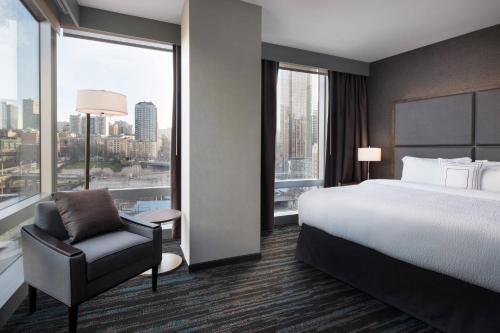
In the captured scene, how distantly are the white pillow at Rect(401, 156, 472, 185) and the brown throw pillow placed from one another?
3585mm

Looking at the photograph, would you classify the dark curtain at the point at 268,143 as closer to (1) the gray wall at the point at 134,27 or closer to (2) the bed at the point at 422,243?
(1) the gray wall at the point at 134,27

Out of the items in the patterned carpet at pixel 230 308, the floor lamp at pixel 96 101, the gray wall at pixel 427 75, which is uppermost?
the gray wall at pixel 427 75

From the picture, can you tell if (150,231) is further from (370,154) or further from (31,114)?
(370,154)

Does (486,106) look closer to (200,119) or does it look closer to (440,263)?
(440,263)

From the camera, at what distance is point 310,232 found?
2.89m

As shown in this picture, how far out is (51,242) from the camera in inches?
72.4

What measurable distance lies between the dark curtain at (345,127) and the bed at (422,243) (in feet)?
4.31

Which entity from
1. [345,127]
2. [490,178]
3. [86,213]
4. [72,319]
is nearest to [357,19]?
[345,127]

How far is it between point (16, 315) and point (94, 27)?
285 cm

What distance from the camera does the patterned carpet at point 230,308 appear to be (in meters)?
1.94

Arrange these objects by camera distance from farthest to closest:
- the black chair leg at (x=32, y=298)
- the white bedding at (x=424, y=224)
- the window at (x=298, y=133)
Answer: the window at (x=298, y=133)
the black chair leg at (x=32, y=298)
the white bedding at (x=424, y=224)

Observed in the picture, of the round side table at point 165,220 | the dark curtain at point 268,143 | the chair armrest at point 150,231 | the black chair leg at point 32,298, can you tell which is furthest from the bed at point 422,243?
the black chair leg at point 32,298

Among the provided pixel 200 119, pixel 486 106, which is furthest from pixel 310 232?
pixel 486 106

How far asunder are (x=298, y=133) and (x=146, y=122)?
2437 millimetres
